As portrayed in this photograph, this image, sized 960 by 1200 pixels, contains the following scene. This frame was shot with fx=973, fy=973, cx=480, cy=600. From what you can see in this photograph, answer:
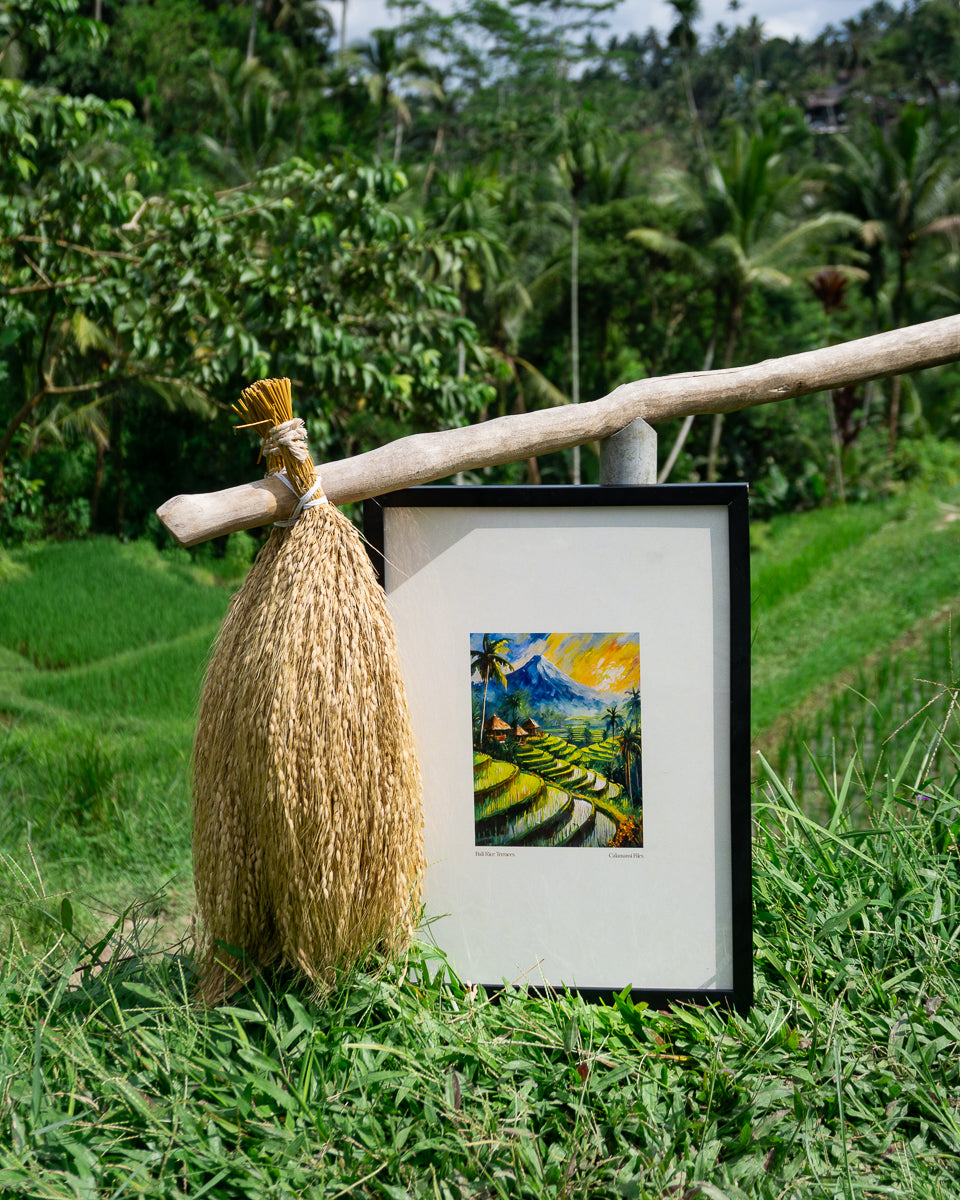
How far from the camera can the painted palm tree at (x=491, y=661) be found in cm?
170

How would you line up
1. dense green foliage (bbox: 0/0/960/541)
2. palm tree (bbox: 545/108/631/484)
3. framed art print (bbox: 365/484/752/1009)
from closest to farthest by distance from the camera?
1. framed art print (bbox: 365/484/752/1009)
2. dense green foliage (bbox: 0/0/960/541)
3. palm tree (bbox: 545/108/631/484)

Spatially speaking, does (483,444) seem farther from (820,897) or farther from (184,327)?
(184,327)

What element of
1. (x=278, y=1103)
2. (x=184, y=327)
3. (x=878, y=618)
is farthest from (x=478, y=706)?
(x=878, y=618)

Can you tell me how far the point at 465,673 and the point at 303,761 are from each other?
13.2 inches

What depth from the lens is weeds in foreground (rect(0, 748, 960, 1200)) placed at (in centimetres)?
141

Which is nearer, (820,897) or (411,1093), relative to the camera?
(411,1093)

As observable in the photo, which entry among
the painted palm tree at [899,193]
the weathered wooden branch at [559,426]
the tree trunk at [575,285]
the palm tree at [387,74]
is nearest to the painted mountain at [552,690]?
the weathered wooden branch at [559,426]

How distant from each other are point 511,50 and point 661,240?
50.5 feet

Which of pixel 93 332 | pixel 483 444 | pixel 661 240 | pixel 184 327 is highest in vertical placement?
pixel 661 240

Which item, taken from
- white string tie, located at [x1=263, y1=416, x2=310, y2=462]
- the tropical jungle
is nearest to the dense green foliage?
the tropical jungle

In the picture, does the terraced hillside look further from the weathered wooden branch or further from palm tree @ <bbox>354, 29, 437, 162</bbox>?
palm tree @ <bbox>354, 29, 437, 162</bbox>

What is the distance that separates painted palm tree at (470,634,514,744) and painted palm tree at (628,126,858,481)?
16.2 metres

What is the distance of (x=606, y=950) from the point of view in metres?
1.70

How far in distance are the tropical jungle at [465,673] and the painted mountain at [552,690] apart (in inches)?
2.1
